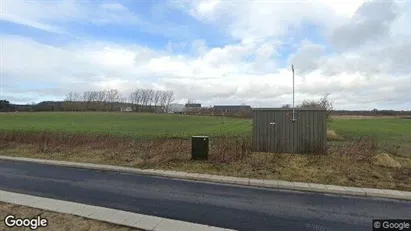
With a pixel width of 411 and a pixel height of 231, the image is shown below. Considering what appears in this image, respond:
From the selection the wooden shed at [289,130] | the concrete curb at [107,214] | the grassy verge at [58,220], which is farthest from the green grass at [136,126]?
the grassy verge at [58,220]

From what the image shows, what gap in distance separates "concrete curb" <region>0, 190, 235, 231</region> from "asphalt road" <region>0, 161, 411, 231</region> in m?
0.35

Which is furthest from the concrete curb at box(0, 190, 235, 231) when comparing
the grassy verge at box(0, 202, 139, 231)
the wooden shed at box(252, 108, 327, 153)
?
the wooden shed at box(252, 108, 327, 153)

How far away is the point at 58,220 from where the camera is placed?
5.58 metres

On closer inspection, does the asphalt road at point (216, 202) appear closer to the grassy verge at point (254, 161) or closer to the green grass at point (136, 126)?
the grassy verge at point (254, 161)

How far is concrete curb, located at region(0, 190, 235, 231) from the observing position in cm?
543

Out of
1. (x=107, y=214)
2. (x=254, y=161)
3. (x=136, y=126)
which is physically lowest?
(x=107, y=214)

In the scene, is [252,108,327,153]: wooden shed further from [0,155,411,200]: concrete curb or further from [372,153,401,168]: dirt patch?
[0,155,411,200]: concrete curb

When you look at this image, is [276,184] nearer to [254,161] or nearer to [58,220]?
[254,161]

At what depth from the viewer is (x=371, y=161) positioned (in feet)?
37.8

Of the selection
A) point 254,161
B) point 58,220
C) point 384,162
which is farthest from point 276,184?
point 58,220

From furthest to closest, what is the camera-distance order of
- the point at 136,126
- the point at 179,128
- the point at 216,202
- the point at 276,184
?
the point at 136,126, the point at 179,128, the point at 276,184, the point at 216,202

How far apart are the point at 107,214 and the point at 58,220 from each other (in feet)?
2.70

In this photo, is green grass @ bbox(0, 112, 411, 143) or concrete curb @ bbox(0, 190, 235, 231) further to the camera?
green grass @ bbox(0, 112, 411, 143)

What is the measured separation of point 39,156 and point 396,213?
13555 mm
